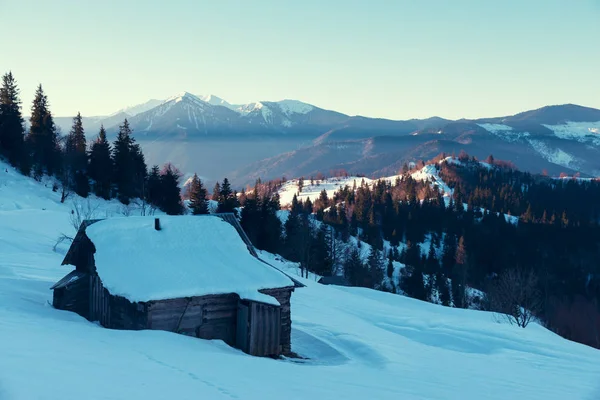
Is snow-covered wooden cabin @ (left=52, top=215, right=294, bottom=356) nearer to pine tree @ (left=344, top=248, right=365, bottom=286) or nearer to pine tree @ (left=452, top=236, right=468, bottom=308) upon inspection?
pine tree @ (left=344, top=248, right=365, bottom=286)

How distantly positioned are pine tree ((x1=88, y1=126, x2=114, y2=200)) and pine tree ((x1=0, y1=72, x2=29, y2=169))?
685 cm

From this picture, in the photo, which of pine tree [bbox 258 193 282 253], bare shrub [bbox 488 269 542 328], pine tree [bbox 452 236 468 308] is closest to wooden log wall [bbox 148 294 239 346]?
bare shrub [bbox 488 269 542 328]

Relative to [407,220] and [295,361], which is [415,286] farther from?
[295,361]

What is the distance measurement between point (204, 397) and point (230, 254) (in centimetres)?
869

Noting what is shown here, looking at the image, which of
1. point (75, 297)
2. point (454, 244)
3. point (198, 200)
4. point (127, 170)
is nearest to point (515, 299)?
point (198, 200)

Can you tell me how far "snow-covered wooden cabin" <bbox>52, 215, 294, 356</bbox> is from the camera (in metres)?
15.4

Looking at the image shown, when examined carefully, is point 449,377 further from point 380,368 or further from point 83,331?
point 83,331

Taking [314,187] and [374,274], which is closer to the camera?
[374,274]

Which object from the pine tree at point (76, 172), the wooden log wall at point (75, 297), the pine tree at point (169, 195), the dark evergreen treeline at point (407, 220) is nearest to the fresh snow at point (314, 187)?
the dark evergreen treeline at point (407, 220)

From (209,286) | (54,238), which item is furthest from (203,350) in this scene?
(54,238)

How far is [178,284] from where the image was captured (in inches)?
612

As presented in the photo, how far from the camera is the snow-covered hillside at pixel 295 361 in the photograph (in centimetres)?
948

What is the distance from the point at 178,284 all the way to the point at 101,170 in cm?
4476

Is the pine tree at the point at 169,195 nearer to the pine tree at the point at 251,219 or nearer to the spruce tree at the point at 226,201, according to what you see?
the spruce tree at the point at 226,201
